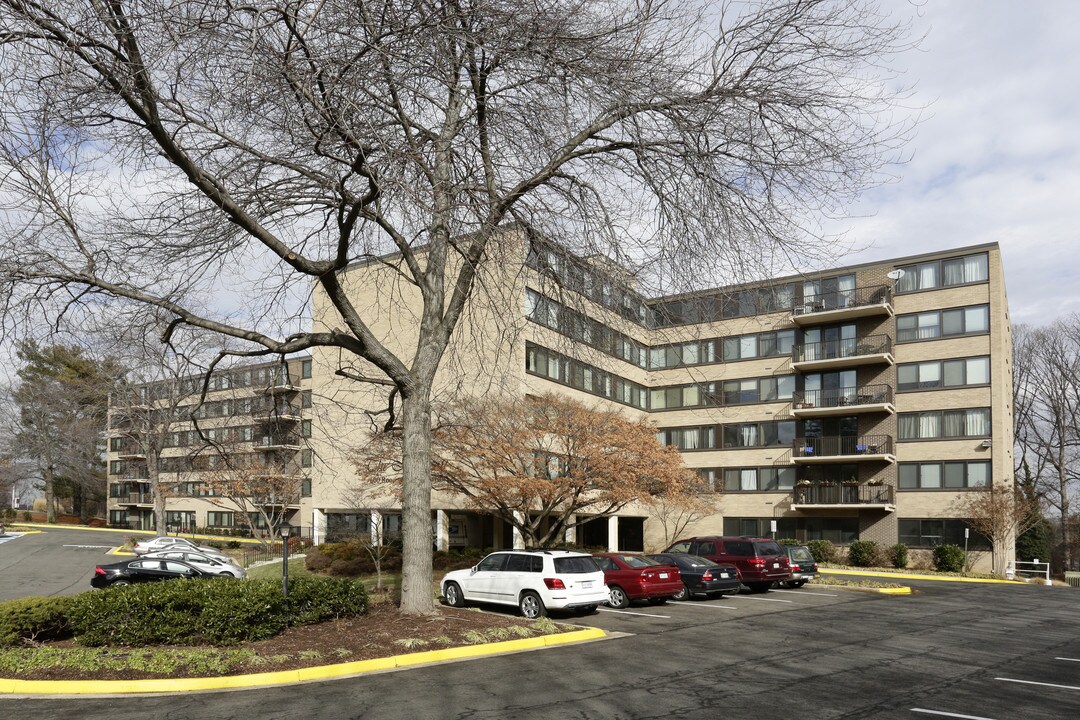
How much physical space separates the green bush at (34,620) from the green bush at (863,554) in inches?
1525

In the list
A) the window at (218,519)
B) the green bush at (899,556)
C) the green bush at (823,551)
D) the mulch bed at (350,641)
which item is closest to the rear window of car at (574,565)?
the mulch bed at (350,641)

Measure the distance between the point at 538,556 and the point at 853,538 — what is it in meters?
32.5

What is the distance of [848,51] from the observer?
1167 centimetres

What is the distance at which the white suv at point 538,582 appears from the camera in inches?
720

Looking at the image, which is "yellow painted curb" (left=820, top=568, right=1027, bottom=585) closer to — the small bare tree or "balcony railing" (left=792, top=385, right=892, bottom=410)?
the small bare tree

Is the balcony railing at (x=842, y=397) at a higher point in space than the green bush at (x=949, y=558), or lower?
higher

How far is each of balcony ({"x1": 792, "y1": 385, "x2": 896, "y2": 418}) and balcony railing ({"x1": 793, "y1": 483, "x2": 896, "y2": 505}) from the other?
13.2 ft

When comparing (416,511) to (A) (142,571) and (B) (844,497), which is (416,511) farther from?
(B) (844,497)

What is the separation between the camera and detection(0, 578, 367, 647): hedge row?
504 inches

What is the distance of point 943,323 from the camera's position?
146 ft

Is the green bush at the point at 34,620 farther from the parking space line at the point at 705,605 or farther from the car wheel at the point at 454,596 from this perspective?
the parking space line at the point at 705,605

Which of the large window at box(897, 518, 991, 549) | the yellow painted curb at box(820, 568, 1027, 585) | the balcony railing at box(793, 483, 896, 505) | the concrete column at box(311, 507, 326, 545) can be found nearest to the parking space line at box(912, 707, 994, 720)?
the yellow painted curb at box(820, 568, 1027, 585)

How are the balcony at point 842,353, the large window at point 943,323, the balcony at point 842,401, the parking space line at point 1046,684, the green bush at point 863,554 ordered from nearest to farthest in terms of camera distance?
the parking space line at point 1046,684
the green bush at point 863,554
the large window at point 943,323
the balcony at point 842,401
the balcony at point 842,353

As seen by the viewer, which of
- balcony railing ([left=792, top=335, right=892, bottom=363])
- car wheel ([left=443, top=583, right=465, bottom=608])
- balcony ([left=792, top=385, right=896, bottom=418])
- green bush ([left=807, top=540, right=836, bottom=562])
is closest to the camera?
car wheel ([left=443, top=583, right=465, bottom=608])
